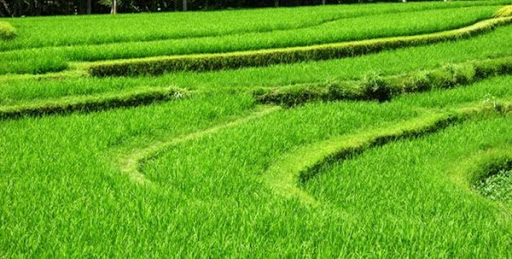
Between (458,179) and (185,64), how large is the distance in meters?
5.23

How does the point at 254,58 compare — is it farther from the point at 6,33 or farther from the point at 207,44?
the point at 6,33

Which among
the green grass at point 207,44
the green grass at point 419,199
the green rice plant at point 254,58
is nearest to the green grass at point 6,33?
the green grass at point 207,44

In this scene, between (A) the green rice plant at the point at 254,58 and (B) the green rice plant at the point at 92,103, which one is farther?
(A) the green rice plant at the point at 254,58

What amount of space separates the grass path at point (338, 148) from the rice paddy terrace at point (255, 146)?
0.02 m

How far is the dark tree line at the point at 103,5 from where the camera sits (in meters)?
30.6

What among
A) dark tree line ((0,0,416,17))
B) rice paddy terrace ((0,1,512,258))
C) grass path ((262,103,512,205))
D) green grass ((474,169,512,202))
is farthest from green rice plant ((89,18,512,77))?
dark tree line ((0,0,416,17))

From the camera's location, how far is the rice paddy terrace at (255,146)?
12.5 ft

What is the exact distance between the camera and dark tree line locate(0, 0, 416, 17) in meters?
30.6

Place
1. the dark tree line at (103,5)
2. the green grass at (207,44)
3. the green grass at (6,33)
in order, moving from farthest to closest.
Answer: the dark tree line at (103,5) → the green grass at (6,33) → the green grass at (207,44)

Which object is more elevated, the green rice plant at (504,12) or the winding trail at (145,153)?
the green rice plant at (504,12)

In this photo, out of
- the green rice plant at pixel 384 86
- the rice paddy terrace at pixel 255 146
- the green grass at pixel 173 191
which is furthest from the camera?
the green rice plant at pixel 384 86

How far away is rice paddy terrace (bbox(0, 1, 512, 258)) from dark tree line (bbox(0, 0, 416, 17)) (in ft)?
61.4

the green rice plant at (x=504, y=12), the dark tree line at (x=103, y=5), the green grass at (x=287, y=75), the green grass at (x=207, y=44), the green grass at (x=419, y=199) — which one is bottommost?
the dark tree line at (x=103, y=5)

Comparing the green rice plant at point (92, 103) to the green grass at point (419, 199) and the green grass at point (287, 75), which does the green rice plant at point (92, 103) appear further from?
the green grass at point (419, 199)
